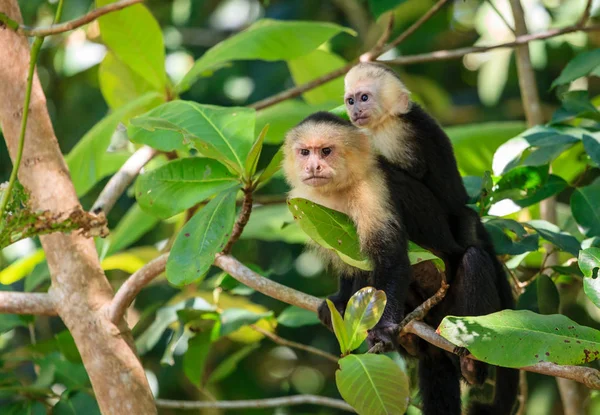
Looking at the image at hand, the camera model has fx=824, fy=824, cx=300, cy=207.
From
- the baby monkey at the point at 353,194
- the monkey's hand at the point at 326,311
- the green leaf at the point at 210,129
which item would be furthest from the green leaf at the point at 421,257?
the green leaf at the point at 210,129

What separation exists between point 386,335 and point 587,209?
0.81 m

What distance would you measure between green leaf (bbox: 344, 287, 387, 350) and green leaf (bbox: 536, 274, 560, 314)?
899 mm

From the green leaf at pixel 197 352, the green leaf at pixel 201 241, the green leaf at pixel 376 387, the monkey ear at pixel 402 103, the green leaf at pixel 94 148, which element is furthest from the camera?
the green leaf at pixel 197 352

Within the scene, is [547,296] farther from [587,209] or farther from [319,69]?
[319,69]

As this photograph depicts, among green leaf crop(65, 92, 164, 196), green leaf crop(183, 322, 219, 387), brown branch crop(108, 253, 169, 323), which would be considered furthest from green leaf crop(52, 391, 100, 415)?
green leaf crop(65, 92, 164, 196)

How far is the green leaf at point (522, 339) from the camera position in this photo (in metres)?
1.70

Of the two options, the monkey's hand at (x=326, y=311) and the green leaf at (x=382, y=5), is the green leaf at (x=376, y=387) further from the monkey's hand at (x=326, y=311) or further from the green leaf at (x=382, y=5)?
the green leaf at (x=382, y=5)

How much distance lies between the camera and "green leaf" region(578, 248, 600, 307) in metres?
1.83

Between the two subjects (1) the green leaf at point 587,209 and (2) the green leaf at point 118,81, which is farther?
(2) the green leaf at point 118,81

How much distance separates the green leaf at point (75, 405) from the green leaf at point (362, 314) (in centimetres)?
142

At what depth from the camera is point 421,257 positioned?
2.12m

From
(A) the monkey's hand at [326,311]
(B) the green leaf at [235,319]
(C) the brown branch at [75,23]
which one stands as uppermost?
(C) the brown branch at [75,23]

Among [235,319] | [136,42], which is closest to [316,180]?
[235,319]

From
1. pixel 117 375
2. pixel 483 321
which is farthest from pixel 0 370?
pixel 483 321
